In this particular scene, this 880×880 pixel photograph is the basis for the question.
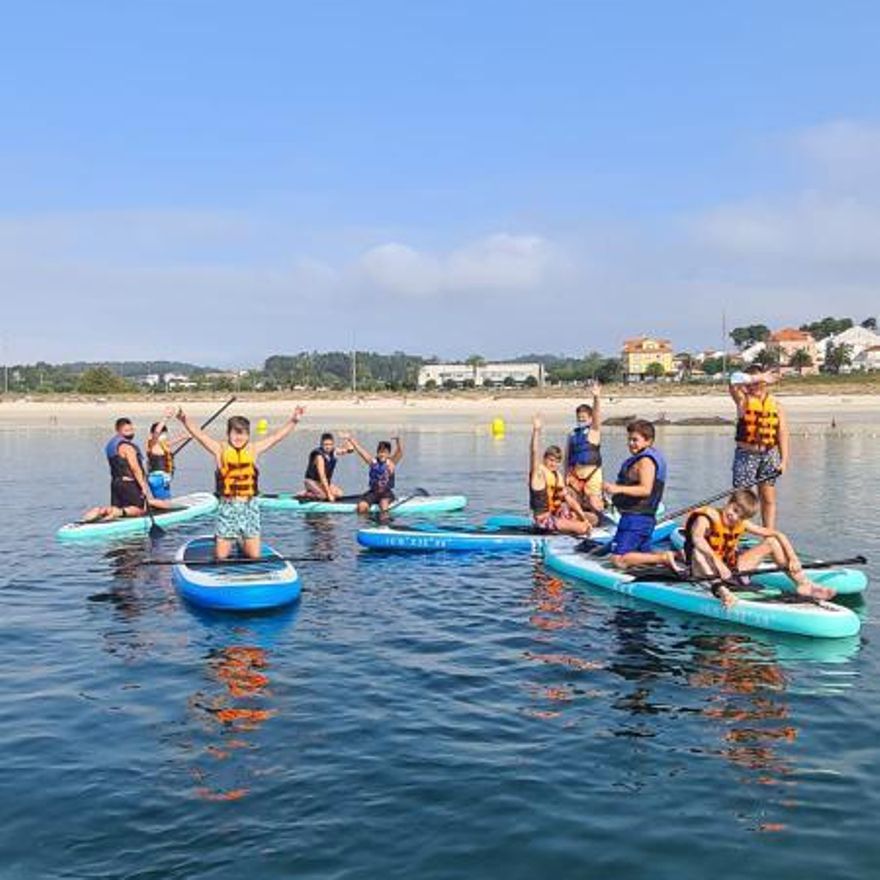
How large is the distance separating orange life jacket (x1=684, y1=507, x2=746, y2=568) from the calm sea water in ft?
2.97

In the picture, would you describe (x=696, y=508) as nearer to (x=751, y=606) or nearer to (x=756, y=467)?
(x=751, y=606)

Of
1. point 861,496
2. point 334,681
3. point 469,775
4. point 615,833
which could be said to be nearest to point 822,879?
point 615,833

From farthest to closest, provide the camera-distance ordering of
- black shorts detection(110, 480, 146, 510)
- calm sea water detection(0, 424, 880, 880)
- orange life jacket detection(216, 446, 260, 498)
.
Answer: black shorts detection(110, 480, 146, 510), orange life jacket detection(216, 446, 260, 498), calm sea water detection(0, 424, 880, 880)

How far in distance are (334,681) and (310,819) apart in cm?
277

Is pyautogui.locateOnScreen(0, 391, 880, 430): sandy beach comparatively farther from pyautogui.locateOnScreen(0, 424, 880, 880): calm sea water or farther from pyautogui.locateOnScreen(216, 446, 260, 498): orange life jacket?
pyautogui.locateOnScreen(0, 424, 880, 880): calm sea water

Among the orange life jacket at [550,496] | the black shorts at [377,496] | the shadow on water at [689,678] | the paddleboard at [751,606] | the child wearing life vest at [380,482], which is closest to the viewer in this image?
the shadow on water at [689,678]

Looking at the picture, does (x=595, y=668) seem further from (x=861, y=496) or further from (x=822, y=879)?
(x=861, y=496)

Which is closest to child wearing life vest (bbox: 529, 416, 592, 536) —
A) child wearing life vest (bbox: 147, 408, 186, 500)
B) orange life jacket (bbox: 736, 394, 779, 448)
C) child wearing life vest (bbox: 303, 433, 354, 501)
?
orange life jacket (bbox: 736, 394, 779, 448)

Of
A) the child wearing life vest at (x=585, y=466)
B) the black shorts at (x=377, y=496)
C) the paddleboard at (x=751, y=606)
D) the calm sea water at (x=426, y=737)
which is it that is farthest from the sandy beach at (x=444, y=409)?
the calm sea water at (x=426, y=737)

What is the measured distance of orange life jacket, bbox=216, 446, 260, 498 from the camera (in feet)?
41.2

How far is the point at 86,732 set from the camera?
26.0 feet

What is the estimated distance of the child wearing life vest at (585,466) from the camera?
1642cm

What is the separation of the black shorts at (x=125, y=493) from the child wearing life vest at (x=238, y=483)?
5720 millimetres

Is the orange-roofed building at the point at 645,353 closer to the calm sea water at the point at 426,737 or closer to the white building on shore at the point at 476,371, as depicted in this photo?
the white building on shore at the point at 476,371
